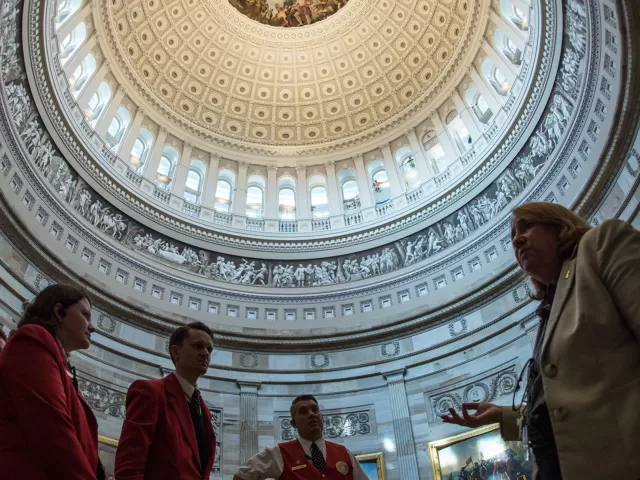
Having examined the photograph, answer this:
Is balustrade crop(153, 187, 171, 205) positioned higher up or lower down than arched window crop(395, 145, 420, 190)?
lower down

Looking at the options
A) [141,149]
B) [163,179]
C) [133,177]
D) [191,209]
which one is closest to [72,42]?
[141,149]

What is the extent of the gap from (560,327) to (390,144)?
24.6 m

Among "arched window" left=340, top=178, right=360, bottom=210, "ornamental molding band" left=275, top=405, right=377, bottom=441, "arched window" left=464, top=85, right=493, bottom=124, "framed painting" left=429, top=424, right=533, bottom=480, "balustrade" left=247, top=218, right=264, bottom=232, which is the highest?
"arched window" left=464, top=85, right=493, bottom=124

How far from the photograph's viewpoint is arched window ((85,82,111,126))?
22.2 m

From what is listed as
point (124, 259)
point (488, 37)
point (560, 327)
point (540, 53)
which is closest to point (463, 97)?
point (488, 37)

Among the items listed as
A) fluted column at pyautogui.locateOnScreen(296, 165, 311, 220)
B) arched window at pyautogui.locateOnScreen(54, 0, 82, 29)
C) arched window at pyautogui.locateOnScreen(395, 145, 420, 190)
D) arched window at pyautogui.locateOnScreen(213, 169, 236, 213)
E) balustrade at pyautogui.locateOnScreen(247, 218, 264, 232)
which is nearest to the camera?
arched window at pyautogui.locateOnScreen(54, 0, 82, 29)

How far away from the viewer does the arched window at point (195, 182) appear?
24422mm

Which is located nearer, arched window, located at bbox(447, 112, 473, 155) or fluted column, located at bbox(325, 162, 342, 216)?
arched window, located at bbox(447, 112, 473, 155)

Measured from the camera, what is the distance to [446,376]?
17969mm

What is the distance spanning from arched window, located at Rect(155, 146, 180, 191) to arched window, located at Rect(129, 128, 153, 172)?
28.7 inches

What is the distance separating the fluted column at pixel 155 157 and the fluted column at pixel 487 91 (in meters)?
14.3

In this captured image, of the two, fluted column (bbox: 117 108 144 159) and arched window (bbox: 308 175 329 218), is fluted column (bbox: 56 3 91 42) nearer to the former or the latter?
fluted column (bbox: 117 108 144 159)

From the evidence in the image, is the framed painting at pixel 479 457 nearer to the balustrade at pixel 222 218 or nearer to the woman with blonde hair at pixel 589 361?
the balustrade at pixel 222 218

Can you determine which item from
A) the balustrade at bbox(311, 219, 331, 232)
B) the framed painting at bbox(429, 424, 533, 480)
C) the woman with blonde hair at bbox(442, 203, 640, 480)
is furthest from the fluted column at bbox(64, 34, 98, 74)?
the woman with blonde hair at bbox(442, 203, 640, 480)
